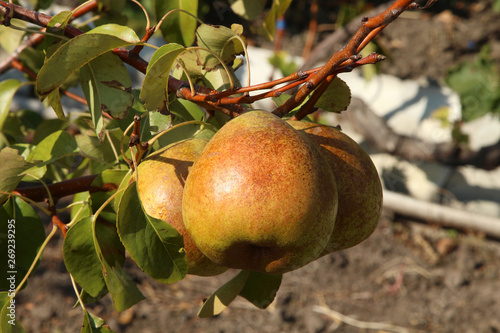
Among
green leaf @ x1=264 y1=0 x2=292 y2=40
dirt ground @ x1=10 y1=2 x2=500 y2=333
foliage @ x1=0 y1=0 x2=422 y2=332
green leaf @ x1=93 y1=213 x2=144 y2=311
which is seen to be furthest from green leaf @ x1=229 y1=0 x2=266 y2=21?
dirt ground @ x1=10 y1=2 x2=500 y2=333

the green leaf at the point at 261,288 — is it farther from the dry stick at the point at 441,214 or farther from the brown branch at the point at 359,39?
the dry stick at the point at 441,214

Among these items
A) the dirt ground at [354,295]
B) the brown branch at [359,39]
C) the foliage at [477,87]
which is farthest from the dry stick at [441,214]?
the brown branch at [359,39]

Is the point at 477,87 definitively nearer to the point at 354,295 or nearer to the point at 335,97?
the point at 354,295

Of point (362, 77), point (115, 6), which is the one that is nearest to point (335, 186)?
point (115, 6)

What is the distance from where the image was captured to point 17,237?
1.07 meters

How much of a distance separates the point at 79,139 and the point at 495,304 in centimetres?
234

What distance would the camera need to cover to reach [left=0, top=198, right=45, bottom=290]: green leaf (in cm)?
105

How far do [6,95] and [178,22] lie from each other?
519mm

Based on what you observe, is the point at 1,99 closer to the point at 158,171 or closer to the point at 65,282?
the point at 158,171

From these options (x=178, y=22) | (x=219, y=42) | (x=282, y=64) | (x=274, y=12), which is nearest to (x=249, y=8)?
(x=274, y=12)

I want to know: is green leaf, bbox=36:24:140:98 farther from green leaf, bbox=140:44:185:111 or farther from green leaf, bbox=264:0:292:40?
green leaf, bbox=264:0:292:40

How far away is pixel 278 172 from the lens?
0.71 metres

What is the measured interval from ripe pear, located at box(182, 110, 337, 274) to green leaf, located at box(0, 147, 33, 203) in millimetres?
352

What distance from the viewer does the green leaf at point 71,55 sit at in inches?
30.5
